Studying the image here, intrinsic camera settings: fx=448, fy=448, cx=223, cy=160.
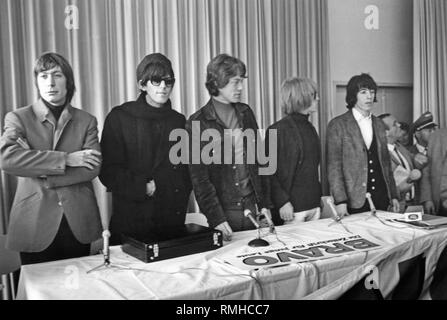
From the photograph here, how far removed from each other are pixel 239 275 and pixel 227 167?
1259mm

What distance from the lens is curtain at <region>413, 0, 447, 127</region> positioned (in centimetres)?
442

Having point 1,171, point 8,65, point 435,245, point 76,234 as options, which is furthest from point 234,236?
point 8,65

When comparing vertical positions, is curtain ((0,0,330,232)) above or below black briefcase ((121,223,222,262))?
above

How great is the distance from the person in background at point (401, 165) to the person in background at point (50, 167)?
2781mm

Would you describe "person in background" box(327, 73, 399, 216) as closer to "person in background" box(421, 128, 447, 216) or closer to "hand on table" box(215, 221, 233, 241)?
"person in background" box(421, 128, 447, 216)

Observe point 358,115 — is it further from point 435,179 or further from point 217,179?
point 217,179

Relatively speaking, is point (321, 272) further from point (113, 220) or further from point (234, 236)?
point (113, 220)

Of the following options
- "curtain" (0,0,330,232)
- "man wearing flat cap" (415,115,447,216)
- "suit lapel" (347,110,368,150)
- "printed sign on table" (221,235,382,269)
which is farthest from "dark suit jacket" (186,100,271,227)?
"man wearing flat cap" (415,115,447,216)

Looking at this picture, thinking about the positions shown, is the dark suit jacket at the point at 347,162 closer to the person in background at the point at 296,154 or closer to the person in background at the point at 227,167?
the person in background at the point at 296,154

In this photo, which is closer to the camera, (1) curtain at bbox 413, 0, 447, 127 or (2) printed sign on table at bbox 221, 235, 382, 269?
(2) printed sign on table at bbox 221, 235, 382, 269

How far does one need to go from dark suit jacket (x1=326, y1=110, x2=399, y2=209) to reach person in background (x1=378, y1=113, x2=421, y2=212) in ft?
1.74

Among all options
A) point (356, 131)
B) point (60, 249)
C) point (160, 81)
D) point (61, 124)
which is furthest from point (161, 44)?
point (356, 131)
